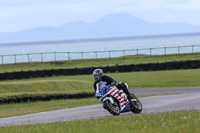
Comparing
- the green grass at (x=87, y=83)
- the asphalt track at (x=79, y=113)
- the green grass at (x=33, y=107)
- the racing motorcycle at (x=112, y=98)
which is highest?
the racing motorcycle at (x=112, y=98)

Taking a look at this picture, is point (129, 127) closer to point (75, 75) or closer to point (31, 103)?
point (31, 103)

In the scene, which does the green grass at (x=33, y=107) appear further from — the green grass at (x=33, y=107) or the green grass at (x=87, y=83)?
the green grass at (x=87, y=83)

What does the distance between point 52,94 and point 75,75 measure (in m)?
18.8

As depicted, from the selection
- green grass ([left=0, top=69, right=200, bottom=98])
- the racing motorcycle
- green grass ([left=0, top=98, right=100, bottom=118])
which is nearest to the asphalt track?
the racing motorcycle

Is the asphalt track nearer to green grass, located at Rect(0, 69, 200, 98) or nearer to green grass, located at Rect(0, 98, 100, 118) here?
green grass, located at Rect(0, 98, 100, 118)

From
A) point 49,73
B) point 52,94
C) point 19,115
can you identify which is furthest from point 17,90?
point 49,73

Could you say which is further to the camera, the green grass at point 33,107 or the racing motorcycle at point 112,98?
the green grass at point 33,107

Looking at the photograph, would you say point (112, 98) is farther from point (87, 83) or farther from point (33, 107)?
point (87, 83)

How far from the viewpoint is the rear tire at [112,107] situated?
46.5 ft

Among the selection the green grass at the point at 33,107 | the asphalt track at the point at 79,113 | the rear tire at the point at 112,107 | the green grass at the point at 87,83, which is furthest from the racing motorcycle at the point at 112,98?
the green grass at the point at 87,83

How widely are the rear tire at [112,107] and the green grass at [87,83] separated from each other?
424 inches

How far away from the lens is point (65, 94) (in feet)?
84.9

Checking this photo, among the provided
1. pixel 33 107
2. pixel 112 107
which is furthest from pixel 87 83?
pixel 112 107

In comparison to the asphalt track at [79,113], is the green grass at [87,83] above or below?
above
